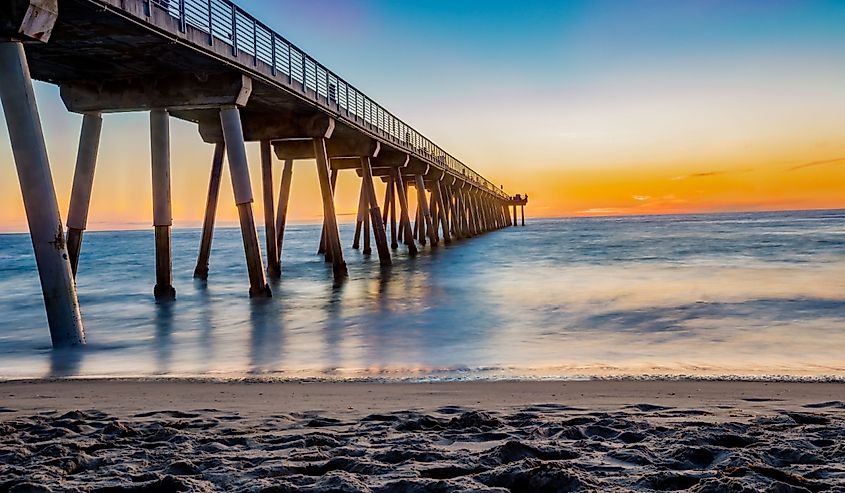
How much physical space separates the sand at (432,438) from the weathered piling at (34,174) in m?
2.62

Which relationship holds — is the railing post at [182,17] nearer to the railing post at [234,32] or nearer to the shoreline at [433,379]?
the railing post at [234,32]

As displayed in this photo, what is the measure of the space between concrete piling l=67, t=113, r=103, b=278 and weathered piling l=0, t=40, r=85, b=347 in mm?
4914

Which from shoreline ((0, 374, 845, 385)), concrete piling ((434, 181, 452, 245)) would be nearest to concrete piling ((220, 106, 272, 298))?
shoreline ((0, 374, 845, 385))

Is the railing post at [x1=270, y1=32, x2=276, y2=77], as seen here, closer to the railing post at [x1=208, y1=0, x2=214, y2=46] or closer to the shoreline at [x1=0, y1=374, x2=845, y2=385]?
the railing post at [x1=208, y1=0, x2=214, y2=46]

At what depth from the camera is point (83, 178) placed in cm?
1223

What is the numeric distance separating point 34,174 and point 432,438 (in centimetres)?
604

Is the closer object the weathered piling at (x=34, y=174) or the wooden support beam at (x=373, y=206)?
the weathered piling at (x=34, y=174)

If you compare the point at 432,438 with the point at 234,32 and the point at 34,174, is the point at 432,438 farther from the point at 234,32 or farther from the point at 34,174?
the point at 234,32

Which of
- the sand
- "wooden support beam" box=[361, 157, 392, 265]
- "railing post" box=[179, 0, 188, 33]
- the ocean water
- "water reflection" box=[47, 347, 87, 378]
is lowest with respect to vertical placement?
the ocean water

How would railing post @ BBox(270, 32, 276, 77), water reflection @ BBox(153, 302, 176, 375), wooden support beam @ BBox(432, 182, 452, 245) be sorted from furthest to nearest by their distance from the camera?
wooden support beam @ BBox(432, 182, 452, 245), railing post @ BBox(270, 32, 276, 77), water reflection @ BBox(153, 302, 176, 375)

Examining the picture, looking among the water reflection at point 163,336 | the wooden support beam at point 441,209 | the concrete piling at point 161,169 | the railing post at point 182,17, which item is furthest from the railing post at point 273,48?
the wooden support beam at point 441,209

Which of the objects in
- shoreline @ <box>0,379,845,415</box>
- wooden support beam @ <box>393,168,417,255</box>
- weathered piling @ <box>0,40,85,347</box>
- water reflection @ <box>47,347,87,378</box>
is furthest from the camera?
wooden support beam @ <box>393,168,417,255</box>

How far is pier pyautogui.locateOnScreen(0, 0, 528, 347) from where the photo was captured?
741 centimetres

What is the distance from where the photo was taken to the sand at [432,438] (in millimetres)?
2844
